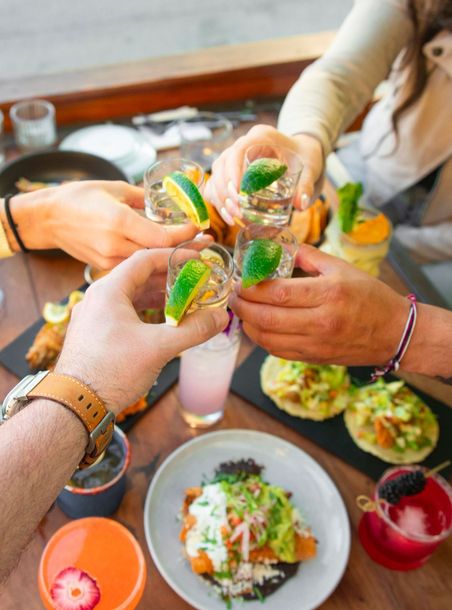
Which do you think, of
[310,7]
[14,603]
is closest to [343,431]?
[14,603]

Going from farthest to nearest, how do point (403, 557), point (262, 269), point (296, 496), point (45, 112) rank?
point (45, 112) < point (296, 496) < point (403, 557) < point (262, 269)

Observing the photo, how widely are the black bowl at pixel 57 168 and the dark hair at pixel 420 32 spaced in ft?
3.45

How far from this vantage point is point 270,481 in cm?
143

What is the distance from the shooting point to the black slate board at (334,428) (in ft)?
4.87

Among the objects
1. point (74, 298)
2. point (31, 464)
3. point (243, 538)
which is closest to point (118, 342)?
point (31, 464)

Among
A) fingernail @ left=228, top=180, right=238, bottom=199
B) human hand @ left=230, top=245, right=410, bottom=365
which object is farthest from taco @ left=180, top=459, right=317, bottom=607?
fingernail @ left=228, top=180, right=238, bottom=199

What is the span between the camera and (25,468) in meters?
0.90

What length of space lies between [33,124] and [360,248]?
4.05 feet

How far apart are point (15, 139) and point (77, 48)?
6.58 ft

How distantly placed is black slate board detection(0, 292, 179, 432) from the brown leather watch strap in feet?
1.61

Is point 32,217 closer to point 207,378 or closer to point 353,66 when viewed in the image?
point 207,378

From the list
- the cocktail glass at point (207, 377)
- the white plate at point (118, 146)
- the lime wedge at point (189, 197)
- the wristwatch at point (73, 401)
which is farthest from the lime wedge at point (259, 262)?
the white plate at point (118, 146)

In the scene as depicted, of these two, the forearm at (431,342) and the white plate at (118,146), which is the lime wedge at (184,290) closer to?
the forearm at (431,342)

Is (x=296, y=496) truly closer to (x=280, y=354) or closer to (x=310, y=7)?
(x=280, y=354)
